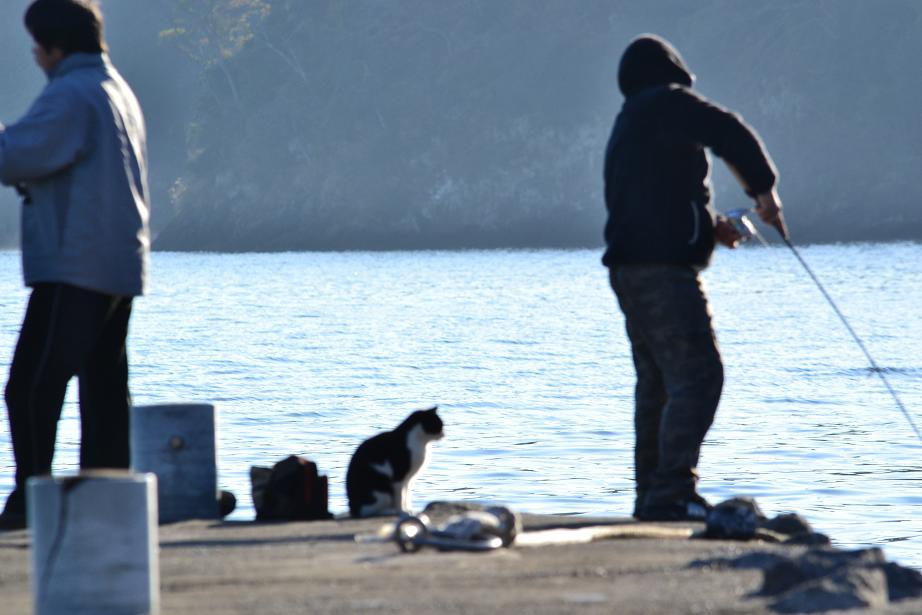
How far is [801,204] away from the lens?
287ft

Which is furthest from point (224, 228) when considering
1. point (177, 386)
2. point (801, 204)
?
point (177, 386)

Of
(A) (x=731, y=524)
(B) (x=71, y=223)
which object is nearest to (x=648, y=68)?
(A) (x=731, y=524)

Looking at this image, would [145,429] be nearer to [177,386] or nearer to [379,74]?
[177,386]

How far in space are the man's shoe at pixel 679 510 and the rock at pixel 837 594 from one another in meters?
2.08

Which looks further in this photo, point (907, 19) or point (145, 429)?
point (907, 19)

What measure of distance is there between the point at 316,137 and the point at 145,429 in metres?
92.3

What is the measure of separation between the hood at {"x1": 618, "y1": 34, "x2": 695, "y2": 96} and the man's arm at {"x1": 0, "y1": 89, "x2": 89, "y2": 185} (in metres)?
2.25

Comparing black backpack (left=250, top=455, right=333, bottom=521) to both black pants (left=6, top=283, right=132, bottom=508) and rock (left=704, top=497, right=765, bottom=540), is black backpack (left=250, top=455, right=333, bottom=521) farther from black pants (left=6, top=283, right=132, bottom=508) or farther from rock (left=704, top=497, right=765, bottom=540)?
rock (left=704, top=497, right=765, bottom=540)

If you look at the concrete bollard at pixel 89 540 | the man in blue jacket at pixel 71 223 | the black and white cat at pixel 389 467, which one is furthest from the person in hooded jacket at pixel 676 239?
the concrete bollard at pixel 89 540

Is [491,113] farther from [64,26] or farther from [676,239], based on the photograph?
[64,26]

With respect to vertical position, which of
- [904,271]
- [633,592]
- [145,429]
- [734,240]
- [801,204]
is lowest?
[633,592]

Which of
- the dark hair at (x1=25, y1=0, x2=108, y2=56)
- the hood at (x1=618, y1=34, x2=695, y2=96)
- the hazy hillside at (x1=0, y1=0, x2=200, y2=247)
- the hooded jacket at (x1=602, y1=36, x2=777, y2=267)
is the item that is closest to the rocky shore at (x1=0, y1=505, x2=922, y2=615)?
the hooded jacket at (x1=602, y1=36, x2=777, y2=267)

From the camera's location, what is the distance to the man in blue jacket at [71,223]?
19.5 ft

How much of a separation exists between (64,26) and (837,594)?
3.31m
